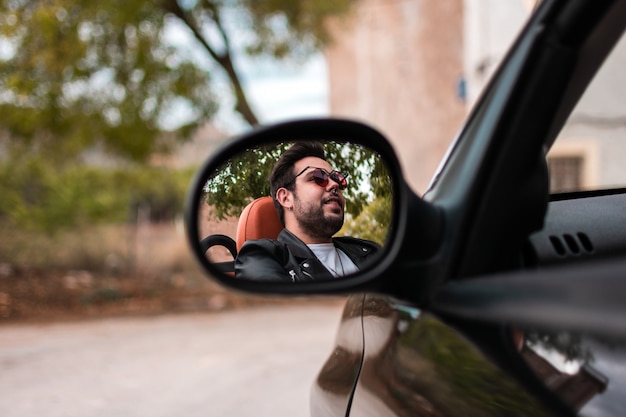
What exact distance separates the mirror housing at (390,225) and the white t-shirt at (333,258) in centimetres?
8

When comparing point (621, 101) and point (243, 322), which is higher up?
point (621, 101)

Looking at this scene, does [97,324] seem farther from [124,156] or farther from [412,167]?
[412,167]

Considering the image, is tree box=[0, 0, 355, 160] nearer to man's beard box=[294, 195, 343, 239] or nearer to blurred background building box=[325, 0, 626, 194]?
blurred background building box=[325, 0, 626, 194]

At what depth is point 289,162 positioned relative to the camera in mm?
1346

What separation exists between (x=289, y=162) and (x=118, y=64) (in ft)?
33.4

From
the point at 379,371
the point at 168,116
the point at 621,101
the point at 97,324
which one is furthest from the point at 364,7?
the point at 379,371

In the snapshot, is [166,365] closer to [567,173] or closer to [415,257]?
[567,173]

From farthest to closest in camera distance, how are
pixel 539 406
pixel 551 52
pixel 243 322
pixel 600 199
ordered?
pixel 243 322 → pixel 600 199 → pixel 551 52 → pixel 539 406

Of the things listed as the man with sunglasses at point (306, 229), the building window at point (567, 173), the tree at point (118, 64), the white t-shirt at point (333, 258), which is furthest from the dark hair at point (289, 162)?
the tree at point (118, 64)

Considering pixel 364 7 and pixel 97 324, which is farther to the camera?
pixel 364 7

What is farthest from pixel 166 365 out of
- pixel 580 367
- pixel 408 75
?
pixel 408 75

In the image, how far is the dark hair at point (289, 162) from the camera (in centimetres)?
134

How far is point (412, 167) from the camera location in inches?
613

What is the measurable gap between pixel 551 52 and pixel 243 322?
30.1ft
